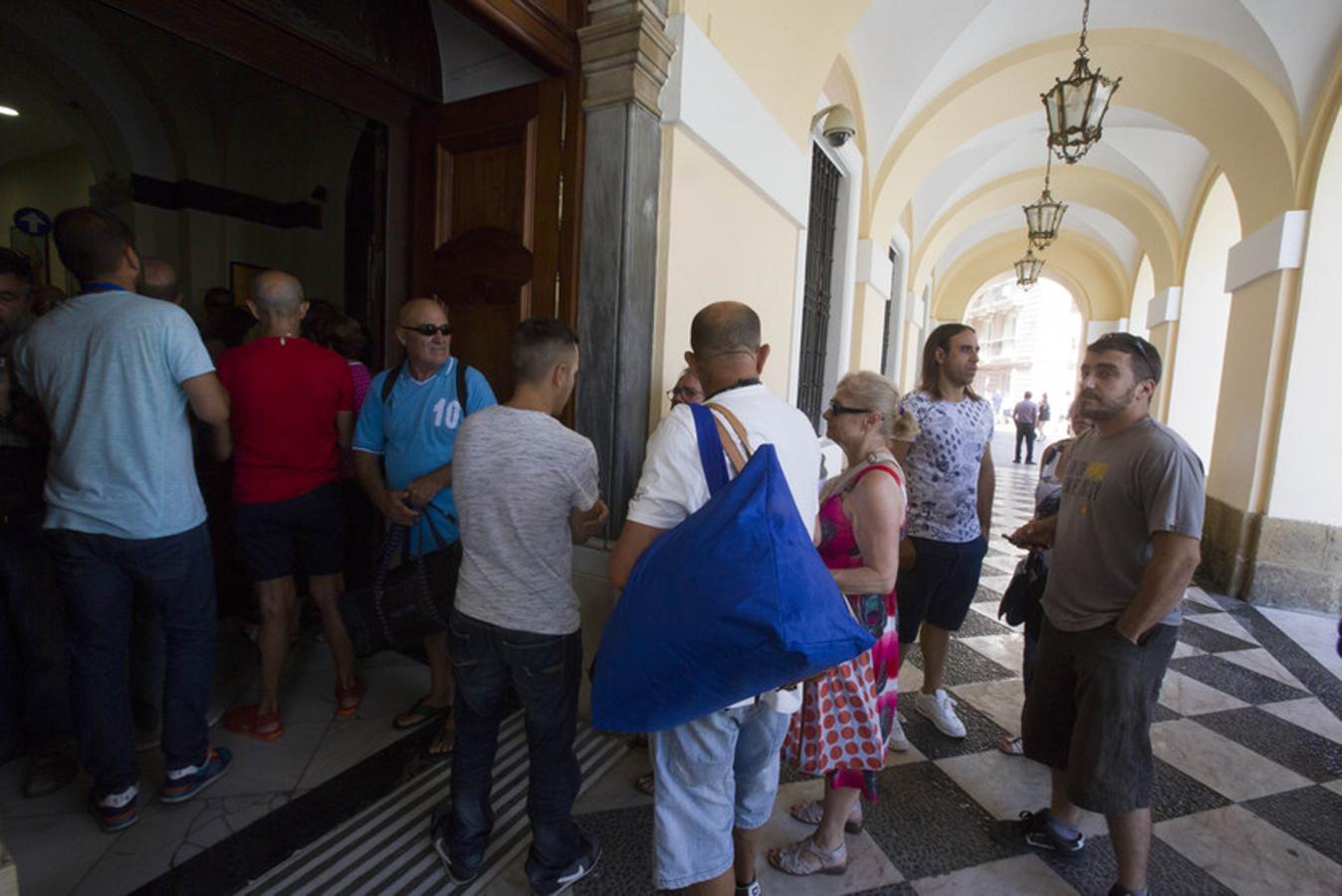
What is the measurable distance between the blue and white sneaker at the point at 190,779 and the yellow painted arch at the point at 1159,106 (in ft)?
21.9

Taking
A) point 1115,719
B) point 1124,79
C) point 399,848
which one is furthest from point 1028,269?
point 399,848

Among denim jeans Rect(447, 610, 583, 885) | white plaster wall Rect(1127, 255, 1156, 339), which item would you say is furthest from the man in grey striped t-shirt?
white plaster wall Rect(1127, 255, 1156, 339)

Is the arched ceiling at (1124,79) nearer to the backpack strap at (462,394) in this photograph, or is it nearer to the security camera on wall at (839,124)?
the security camera on wall at (839,124)

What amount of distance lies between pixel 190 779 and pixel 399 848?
81 cm

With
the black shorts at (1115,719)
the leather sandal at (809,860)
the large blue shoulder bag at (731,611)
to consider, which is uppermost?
the large blue shoulder bag at (731,611)

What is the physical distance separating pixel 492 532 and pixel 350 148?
14.4 ft

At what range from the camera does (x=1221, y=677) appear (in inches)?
147

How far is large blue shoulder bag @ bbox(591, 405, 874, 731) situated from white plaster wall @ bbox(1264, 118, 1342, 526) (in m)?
6.30

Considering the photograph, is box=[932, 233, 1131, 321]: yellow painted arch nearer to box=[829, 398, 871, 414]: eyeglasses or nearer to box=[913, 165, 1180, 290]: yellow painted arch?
box=[913, 165, 1180, 290]: yellow painted arch

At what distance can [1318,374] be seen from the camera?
16.9 ft

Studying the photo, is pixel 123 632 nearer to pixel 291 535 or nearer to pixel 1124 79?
pixel 291 535

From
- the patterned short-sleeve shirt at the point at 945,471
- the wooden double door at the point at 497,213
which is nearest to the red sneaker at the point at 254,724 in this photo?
the wooden double door at the point at 497,213

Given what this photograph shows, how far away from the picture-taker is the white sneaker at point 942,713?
9.46 feet

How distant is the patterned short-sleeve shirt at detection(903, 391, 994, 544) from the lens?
110 inches
